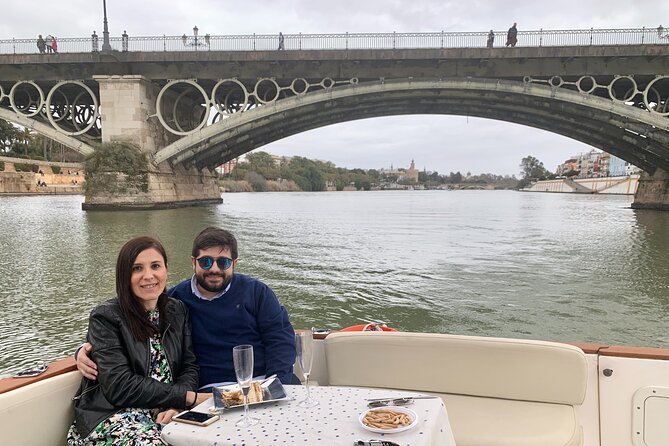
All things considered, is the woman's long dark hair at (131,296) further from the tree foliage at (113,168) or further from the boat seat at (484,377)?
the tree foliage at (113,168)

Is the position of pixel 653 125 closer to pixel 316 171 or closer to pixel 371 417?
pixel 371 417

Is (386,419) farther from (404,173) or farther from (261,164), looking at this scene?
(404,173)

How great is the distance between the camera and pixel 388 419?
1.61 metres

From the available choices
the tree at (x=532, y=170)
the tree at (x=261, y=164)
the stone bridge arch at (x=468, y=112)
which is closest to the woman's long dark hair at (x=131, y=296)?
the stone bridge arch at (x=468, y=112)

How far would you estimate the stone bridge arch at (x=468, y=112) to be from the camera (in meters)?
21.8

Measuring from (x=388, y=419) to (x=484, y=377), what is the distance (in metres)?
1.07

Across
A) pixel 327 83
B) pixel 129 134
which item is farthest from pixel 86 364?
pixel 129 134

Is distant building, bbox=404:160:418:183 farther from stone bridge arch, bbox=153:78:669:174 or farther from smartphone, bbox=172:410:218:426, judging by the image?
smartphone, bbox=172:410:218:426

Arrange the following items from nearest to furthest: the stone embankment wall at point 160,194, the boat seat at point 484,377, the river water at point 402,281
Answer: the boat seat at point 484,377, the river water at point 402,281, the stone embankment wall at point 160,194

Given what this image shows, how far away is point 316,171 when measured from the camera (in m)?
121

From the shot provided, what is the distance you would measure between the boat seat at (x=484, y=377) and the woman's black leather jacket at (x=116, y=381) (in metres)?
0.89

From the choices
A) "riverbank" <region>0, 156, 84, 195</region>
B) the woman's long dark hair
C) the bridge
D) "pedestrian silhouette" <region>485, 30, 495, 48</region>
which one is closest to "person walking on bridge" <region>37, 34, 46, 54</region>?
the bridge

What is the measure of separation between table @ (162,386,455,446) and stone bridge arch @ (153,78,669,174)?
21.8m

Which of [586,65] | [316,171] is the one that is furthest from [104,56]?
[316,171]
